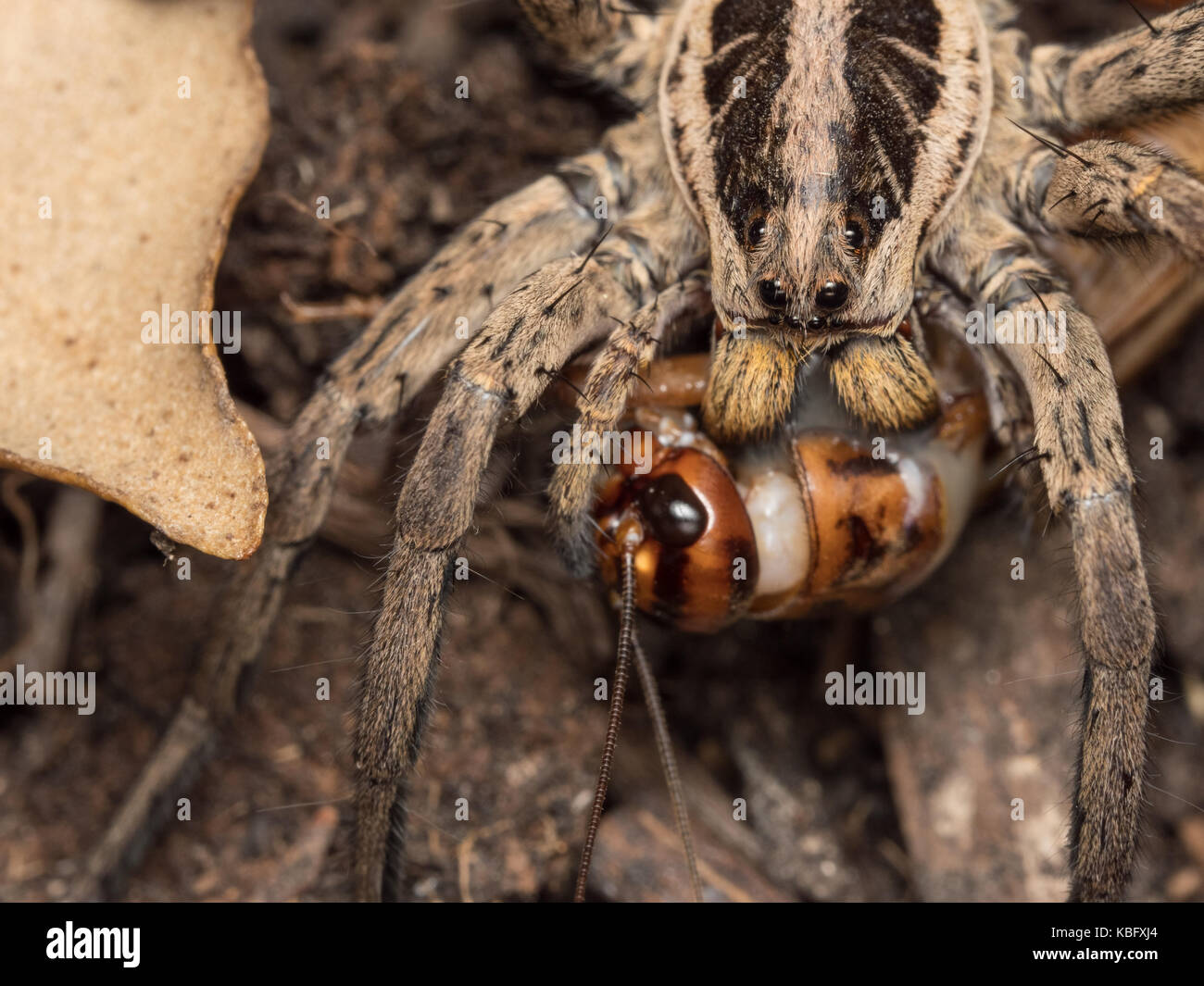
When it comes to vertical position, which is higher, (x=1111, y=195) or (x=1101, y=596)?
(x=1111, y=195)

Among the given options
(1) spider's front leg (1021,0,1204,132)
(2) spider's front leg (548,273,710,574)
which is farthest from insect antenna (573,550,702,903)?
(1) spider's front leg (1021,0,1204,132)

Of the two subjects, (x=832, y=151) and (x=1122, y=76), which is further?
(x=1122, y=76)

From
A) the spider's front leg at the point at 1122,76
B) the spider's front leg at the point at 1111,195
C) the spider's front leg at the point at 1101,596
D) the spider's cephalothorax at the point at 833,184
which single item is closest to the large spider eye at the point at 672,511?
the spider's cephalothorax at the point at 833,184

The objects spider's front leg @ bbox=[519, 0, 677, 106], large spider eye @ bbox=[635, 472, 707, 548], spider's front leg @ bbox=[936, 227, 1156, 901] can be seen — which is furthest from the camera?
spider's front leg @ bbox=[519, 0, 677, 106]

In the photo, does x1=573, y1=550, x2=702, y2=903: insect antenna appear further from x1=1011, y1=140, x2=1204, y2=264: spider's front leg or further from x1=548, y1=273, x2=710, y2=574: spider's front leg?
x1=1011, y1=140, x2=1204, y2=264: spider's front leg

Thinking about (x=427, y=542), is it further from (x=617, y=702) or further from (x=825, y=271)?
(x=825, y=271)

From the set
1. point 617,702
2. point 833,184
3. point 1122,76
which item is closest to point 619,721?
point 617,702
